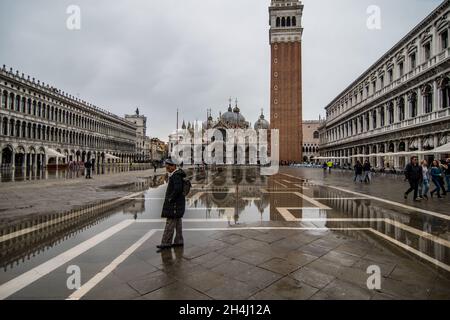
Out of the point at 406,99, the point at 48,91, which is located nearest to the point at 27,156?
the point at 48,91

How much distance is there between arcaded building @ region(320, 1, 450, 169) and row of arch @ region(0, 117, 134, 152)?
5115 centimetres

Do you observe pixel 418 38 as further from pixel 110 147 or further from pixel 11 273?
pixel 110 147

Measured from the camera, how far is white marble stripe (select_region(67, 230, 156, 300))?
2.83 meters

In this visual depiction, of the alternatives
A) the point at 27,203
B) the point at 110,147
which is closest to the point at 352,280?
the point at 27,203

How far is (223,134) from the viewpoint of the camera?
75.2 meters

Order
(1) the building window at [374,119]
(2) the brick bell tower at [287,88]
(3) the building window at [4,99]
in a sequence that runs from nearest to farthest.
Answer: (1) the building window at [374,119]
(3) the building window at [4,99]
(2) the brick bell tower at [287,88]

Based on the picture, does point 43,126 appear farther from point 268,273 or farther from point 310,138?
point 310,138

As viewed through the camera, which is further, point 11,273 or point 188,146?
point 188,146

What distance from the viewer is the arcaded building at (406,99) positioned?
21562 millimetres

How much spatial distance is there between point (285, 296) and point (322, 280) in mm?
699

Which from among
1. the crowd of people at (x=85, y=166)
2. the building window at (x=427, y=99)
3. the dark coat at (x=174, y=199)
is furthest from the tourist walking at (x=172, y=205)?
the building window at (x=427, y=99)

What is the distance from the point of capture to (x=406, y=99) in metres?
27.1

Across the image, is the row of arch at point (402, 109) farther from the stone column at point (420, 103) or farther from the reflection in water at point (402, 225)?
the reflection in water at point (402, 225)

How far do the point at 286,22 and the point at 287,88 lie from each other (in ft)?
59.4
